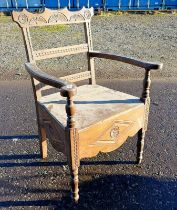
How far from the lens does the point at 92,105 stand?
2135mm

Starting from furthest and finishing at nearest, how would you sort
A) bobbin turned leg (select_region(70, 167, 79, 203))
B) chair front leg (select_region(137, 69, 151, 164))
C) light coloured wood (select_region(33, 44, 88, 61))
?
light coloured wood (select_region(33, 44, 88, 61)), chair front leg (select_region(137, 69, 151, 164)), bobbin turned leg (select_region(70, 167, 79, 203))

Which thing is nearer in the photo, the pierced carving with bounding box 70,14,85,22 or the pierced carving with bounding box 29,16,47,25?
the pierced carving with bounding box 29,16,47,25

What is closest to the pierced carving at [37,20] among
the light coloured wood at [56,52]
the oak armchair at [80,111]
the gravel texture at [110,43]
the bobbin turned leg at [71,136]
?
the oak armchair at [80,111]

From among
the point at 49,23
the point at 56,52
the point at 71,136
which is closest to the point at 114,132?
the point at 71,136

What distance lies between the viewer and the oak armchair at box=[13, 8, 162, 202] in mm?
1806

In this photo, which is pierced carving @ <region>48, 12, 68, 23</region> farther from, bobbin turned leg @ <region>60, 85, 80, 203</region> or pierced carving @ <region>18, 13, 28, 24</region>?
bobbin turned leg @ <region>60, 85, 80, 203</region>

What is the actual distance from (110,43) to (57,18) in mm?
3577

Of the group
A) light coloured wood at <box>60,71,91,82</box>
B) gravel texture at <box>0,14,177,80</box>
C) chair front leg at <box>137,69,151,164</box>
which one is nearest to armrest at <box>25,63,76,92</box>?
light coloured wood at <box>60,71,91,82</box>

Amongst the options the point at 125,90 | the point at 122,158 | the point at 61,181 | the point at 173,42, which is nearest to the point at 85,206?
the point at 61,181

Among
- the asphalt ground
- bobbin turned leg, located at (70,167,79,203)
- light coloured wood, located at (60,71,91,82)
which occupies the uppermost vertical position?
light coloured wood, located at (60,71,91,82)

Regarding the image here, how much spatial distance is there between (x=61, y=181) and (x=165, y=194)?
32.7 inches

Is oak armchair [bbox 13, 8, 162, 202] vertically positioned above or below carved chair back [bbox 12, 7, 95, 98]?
below

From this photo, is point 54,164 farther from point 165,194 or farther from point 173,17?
point 173,17

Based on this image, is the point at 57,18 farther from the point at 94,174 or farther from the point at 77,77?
the point at 94,174
